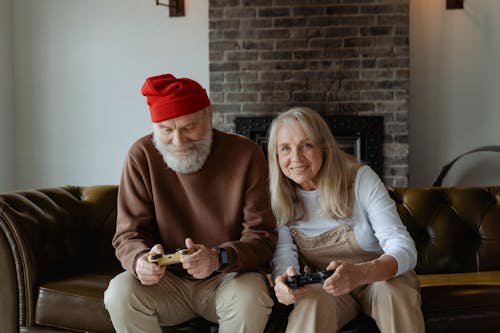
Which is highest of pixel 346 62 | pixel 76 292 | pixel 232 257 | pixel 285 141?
pixel 346 62

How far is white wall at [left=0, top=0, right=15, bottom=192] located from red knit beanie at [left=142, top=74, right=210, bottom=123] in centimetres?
399

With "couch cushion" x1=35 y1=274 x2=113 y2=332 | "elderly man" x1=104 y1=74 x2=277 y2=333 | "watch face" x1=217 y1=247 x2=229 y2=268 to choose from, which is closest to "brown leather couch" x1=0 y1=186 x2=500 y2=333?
"couch cushion" x1=35 y1=274 x2=113 y2=332

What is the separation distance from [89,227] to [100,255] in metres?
0.13

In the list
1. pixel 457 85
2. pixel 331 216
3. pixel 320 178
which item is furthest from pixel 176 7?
pixel 331 216

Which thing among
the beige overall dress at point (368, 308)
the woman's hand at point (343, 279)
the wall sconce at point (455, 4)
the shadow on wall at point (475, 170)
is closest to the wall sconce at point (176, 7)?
the wall sconce at point (455, 4)

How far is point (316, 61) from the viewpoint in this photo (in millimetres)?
5266

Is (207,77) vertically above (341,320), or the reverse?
(207,77)

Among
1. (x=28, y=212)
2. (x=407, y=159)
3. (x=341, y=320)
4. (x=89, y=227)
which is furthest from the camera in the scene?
(x=407, y=159)

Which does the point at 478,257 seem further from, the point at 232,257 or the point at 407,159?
the point at 407,159

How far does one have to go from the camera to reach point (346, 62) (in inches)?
206

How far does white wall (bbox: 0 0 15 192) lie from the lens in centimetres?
582

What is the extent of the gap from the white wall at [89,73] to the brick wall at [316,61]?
402 millimetres

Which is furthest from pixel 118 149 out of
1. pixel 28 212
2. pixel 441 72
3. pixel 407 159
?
pixel 28 212

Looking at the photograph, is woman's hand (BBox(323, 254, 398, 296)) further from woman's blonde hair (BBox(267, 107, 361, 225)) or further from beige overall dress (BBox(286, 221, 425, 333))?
woman's blonde hair (BBox(267, 107, 361, 225))
